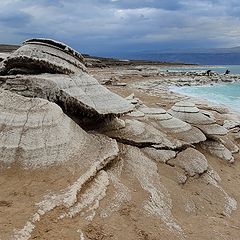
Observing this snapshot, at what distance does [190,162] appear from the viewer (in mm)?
9812

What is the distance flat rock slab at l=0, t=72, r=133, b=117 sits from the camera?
866 centimetres

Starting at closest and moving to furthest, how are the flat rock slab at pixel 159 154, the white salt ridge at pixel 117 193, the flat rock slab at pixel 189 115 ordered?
the white salt ridge at pixel 117 193 < the flat rock slab at pixel 159 154 < the flat rock slab at pixel 189 115

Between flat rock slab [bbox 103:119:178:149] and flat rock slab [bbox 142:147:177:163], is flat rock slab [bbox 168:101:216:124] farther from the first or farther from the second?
flat rock slab [bbox 142:147:177:163]

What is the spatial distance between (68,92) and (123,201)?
9.87 ft

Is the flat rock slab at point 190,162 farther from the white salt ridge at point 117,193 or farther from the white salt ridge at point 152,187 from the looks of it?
the white salt ridge at point 117,193

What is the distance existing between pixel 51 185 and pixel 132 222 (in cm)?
150

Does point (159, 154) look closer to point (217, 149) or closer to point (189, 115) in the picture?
point (217, 149)

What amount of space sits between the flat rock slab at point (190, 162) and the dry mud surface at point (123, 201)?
0.03 meters

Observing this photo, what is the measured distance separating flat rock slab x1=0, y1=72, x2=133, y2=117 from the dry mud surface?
0.72 meters

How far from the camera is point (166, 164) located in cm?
928

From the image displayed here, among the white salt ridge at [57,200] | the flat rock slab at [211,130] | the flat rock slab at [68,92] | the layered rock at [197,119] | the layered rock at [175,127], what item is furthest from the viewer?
the layered rock at [197,119]

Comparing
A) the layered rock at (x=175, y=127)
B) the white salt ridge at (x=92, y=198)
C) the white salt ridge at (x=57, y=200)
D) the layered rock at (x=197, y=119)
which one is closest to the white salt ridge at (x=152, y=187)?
the white salt ridge at (x=92, y=198)

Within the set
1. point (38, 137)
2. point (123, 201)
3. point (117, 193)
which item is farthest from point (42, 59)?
point (123, 201)

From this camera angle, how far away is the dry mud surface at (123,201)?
5.79 meters
